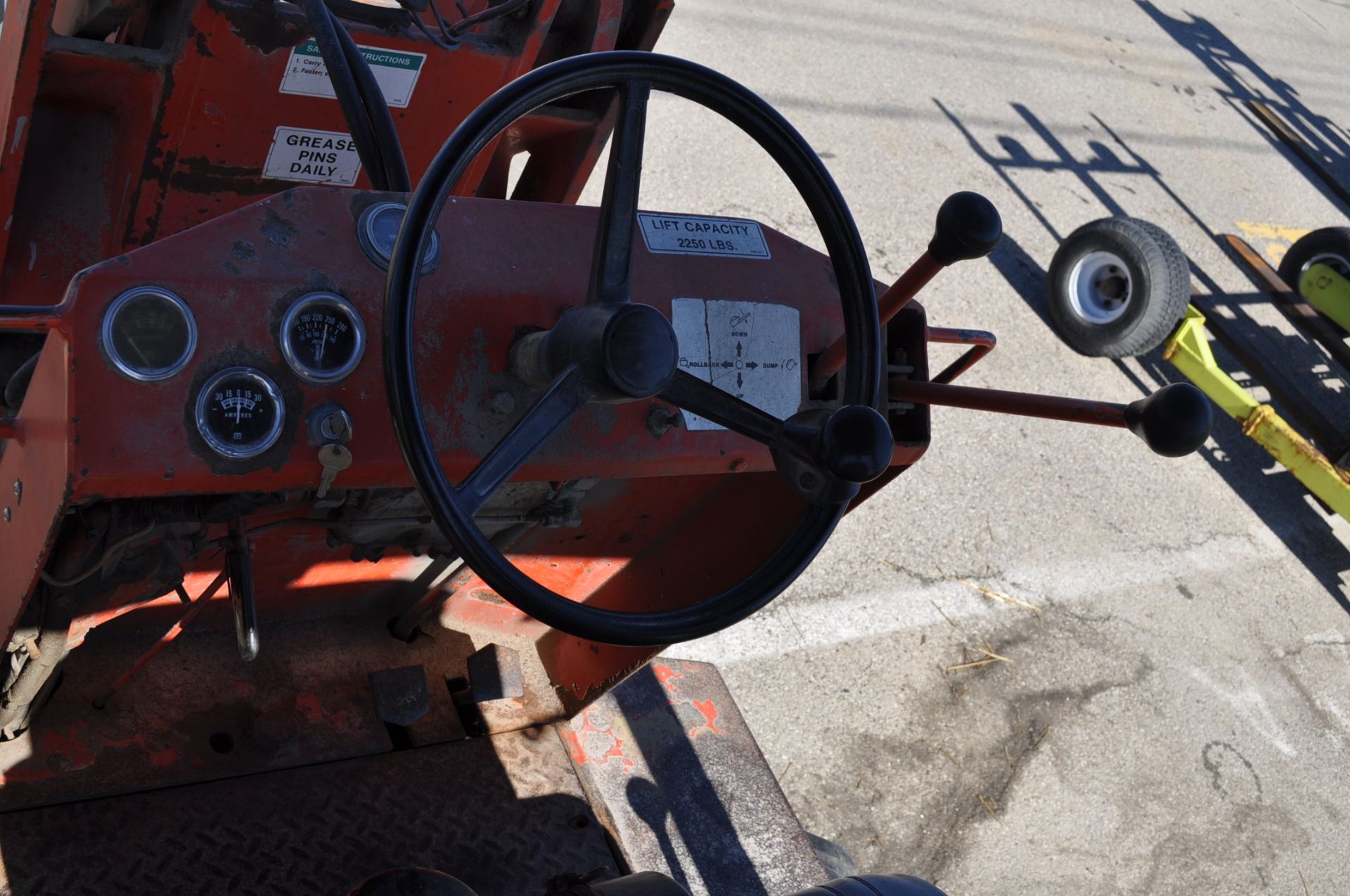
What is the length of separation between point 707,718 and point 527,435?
1.56 meters

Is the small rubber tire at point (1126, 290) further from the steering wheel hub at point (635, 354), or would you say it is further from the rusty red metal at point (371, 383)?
the steering wheel hub at point (635, 354)

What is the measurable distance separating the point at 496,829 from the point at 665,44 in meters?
3.85

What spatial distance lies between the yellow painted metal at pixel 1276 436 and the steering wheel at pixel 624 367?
3.52m

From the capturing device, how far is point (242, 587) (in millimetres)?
1760

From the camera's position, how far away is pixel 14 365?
6.54ft

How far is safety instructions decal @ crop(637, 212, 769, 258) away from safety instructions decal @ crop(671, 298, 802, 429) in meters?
0.11

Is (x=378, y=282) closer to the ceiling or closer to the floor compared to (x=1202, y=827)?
closer to the ceiling

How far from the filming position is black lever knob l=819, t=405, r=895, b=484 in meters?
1.29

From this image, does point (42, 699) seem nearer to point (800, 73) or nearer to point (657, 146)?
point (657, 146)

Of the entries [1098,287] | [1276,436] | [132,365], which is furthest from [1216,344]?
[132,365]

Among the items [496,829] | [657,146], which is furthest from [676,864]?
[657,146]

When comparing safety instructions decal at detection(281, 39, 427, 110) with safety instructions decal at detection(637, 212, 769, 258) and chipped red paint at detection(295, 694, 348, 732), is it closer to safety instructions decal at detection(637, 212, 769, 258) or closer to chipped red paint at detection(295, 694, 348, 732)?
safety instructions decal at detection(637, 212, 769, 258)

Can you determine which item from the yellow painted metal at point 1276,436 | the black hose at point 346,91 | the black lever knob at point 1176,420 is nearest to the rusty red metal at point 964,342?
the black lever knob at point 1176,420

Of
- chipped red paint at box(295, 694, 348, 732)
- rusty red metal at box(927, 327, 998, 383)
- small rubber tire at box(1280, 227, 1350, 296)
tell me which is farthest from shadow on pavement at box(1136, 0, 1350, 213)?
chipped red paint at box(295, 694, 348, 732)
